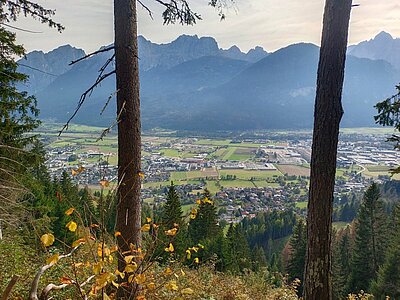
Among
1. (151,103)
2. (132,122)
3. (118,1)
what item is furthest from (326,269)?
(151,103)

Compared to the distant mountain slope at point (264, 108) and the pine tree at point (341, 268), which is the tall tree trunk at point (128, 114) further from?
the distant mountain slope at point (264, 108)

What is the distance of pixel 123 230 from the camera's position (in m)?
3.49

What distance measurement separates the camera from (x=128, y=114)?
11.2ft

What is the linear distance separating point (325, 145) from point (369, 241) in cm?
1767

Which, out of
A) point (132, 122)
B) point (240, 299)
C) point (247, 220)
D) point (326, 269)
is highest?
point (132, 122)

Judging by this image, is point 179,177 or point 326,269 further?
point 179,177

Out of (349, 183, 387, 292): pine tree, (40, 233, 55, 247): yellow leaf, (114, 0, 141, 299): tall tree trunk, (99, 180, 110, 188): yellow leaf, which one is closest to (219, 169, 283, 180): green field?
(349, 183, 387, 292): pine tree

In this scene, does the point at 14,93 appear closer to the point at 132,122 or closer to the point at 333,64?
the point at 132,122

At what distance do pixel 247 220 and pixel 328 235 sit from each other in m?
32.5

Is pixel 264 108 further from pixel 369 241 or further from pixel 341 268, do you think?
pixel 369 241

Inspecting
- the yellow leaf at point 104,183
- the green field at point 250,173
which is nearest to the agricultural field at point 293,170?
the green field at point 250,173

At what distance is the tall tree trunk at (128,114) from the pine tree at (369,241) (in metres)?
17.2

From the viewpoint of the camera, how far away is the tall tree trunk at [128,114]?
3350 millimetres

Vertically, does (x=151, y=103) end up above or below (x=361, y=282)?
above
